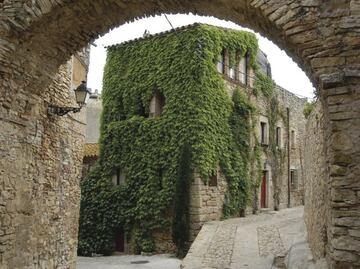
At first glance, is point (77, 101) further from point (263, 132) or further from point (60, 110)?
point (263, 132)

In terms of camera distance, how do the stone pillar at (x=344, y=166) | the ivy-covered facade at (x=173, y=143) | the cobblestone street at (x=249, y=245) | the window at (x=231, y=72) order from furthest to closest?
1. the window at (x=231, y=72)
2. the ivy-covered facade at (x=173, y=143)
3. the cobblestone street at (x=249, y=245)
4. the stone pillar at (x=344, y=166)

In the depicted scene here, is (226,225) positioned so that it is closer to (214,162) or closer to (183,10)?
(214,162)

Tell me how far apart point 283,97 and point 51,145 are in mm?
14740

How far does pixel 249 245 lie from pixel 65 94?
5538 mm

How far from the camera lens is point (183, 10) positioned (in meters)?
5.30

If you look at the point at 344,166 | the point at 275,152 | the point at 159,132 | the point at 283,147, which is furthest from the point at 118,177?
the point at 344,166

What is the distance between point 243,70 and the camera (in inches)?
625

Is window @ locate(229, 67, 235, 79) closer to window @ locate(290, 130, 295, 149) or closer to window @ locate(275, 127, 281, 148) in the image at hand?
window @ locate(275, 127, 281, 148)

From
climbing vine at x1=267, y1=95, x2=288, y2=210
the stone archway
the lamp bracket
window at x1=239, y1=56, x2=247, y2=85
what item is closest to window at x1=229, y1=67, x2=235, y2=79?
window at x1=239, y1=56, x2=247, y2=85

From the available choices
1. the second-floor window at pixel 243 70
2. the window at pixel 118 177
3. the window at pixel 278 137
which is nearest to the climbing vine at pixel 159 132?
the window at pixel 118 177

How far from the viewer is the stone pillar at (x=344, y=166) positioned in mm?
3529

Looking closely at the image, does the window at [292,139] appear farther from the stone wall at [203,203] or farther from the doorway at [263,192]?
the stone wall at [203,203]

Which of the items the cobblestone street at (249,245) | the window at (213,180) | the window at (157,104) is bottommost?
the cobblestone street at (249,245)

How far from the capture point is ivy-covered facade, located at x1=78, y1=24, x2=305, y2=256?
12.5 meters
